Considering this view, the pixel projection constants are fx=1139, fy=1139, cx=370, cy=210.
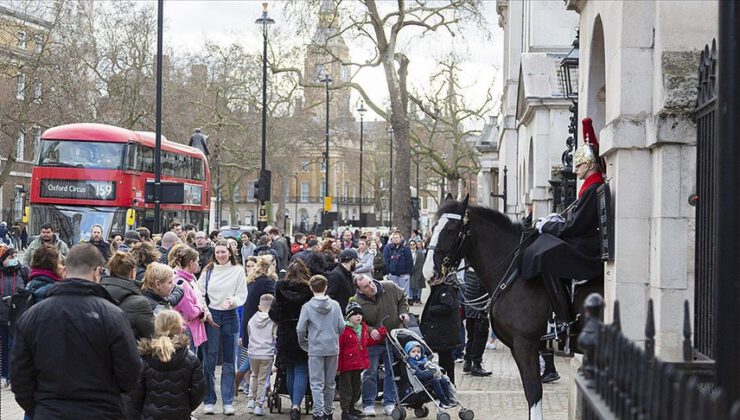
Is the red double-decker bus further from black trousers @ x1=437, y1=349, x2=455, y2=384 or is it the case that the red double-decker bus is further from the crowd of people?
black trousers @ x1=437, y1=349, x2=455, y2=384

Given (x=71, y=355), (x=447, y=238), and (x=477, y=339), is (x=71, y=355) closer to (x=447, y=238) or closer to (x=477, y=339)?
(x=447, y=238)

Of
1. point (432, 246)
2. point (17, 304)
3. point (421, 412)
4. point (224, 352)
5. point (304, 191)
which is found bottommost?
point (421, 412)

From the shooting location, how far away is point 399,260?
90.9 feet

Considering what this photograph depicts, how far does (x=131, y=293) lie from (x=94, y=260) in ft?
8.29

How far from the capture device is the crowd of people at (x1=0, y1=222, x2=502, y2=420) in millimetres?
6363

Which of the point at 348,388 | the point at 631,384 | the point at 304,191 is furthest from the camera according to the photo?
the point at 304,191

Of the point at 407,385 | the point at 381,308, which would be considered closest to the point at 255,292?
the point at 381,308

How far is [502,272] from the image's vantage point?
33.8 ft

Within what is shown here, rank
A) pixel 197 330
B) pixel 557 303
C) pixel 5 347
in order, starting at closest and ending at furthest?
pixel 557 303 → pixel 197 330 → pixel 5 347

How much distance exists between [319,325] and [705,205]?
5278 millimetres

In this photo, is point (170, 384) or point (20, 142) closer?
point (170, 384)

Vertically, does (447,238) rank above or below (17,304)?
above

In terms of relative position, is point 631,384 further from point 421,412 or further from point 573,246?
point 421,412

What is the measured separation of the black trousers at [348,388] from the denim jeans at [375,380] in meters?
0.32
